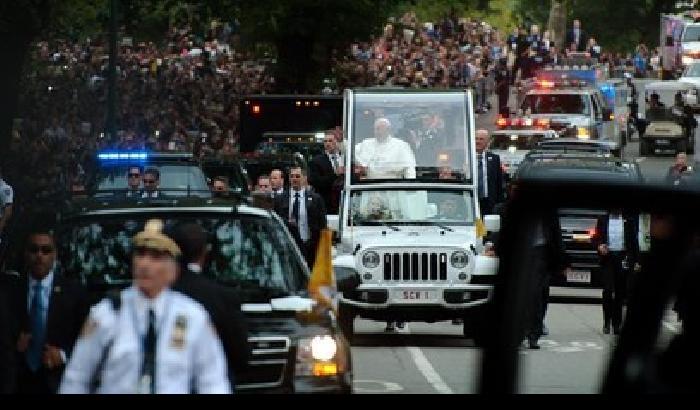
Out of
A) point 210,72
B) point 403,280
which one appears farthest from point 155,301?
point 210,72

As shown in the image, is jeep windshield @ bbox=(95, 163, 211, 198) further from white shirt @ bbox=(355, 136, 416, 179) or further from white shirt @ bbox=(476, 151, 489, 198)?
white shirt @ bbox=(476, 151, 489, 198)

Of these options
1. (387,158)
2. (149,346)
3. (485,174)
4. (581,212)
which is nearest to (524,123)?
(485,174)

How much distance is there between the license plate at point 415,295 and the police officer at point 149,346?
12.2 m

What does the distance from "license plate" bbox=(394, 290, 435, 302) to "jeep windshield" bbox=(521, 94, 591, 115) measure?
30.3 m

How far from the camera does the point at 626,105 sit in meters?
63.7

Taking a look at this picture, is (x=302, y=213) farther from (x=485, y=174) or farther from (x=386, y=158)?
(x=485, y=174)

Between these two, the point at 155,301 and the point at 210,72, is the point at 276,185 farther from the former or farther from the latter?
the point at 210,72

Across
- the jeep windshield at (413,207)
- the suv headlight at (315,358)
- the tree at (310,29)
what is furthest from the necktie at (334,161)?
the tree at (310,29)

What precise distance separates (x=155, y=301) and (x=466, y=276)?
12.5 metres

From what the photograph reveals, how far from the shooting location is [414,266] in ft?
65.9

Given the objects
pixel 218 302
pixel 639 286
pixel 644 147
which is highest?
pixel 639 286

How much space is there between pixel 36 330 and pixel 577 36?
272ft

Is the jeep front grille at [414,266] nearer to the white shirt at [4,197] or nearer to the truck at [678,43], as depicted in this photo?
the white shirt at [4,197]

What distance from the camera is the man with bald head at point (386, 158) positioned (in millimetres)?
24312
